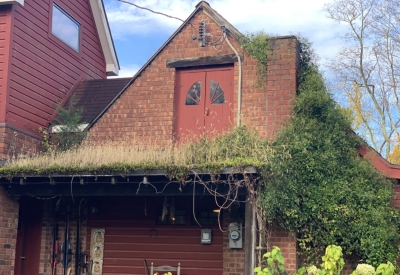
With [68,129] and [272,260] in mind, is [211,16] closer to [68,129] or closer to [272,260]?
[68,129]

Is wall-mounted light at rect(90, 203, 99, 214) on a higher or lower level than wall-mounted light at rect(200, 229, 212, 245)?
higher

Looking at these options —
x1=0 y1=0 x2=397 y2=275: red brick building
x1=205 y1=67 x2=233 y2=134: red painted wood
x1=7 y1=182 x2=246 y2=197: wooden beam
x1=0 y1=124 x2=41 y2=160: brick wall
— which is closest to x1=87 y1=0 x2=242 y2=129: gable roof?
x1=0 y1=0 x2=397 y2=275: red brick building

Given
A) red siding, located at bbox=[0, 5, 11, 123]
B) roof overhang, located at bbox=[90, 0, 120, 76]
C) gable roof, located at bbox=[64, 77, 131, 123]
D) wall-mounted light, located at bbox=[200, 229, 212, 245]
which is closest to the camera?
wall-mounted light, located at bbox=[200, 229, 212, 245]

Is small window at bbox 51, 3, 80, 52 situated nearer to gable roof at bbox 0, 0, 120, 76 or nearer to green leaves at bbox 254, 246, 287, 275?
gable roof at bbox 0, 0, 120, 76

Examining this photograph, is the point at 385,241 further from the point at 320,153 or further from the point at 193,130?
the point at 193,130

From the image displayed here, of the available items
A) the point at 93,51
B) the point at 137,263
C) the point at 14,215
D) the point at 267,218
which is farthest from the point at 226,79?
the point at 93,51

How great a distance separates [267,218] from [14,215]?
503 centimetres

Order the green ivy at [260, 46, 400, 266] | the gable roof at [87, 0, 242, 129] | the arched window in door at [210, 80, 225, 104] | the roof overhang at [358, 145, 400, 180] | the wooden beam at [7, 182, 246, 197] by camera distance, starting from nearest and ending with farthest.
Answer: the green ivy at [260, 46, 400, 266], the wooden beam at [7, 182, 246, 197], the roof overhang at [358, 145, 400, 180], the gable roof at [87, 0, 242, 129], the arched window in door at [210, 80, 225, 104]

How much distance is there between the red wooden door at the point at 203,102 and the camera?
1121 cm

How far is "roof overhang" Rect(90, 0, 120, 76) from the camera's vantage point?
15930 millimetres

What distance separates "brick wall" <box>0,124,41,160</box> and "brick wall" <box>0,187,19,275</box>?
3.00ft

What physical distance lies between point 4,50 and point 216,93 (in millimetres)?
4617

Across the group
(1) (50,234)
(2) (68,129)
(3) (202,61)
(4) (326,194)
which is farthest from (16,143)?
(4) (326,194)

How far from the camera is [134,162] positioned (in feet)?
29.6
